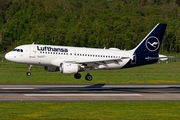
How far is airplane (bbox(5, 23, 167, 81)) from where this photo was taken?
58.2 m

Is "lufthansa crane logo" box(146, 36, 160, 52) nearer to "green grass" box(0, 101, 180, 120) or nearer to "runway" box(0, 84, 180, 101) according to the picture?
"runway" box(0, 84, 180, 101)

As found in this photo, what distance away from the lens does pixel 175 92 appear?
5200 centimetres

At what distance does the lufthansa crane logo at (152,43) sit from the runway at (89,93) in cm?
643

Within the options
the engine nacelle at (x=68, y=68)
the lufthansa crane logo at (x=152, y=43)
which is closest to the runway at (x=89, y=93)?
the engine nacelle at (x=68, y=68)

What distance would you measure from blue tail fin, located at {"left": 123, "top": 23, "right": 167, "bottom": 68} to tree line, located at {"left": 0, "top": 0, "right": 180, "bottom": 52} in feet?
181

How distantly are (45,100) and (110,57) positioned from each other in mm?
19450

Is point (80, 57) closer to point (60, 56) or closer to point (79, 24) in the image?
point (60, 56)

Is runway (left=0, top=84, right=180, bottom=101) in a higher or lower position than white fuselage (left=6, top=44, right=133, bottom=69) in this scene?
lower

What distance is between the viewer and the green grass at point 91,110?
115 feet

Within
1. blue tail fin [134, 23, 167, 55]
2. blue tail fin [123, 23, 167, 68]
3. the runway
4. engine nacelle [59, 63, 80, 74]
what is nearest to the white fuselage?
blue tail fin [123, 23, 167, 68]

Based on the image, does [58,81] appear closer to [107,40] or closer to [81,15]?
[107,40]

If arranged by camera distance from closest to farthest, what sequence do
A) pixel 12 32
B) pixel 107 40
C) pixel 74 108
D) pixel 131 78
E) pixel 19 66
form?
pixel 74 108 → pixel 131 78 → pixel 19 66 → pixel 107 40 → pixel 12 32

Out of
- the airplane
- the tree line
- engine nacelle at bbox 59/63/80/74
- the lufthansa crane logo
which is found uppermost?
the tree line

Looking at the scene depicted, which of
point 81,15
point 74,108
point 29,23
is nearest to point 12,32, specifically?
point 29,23
